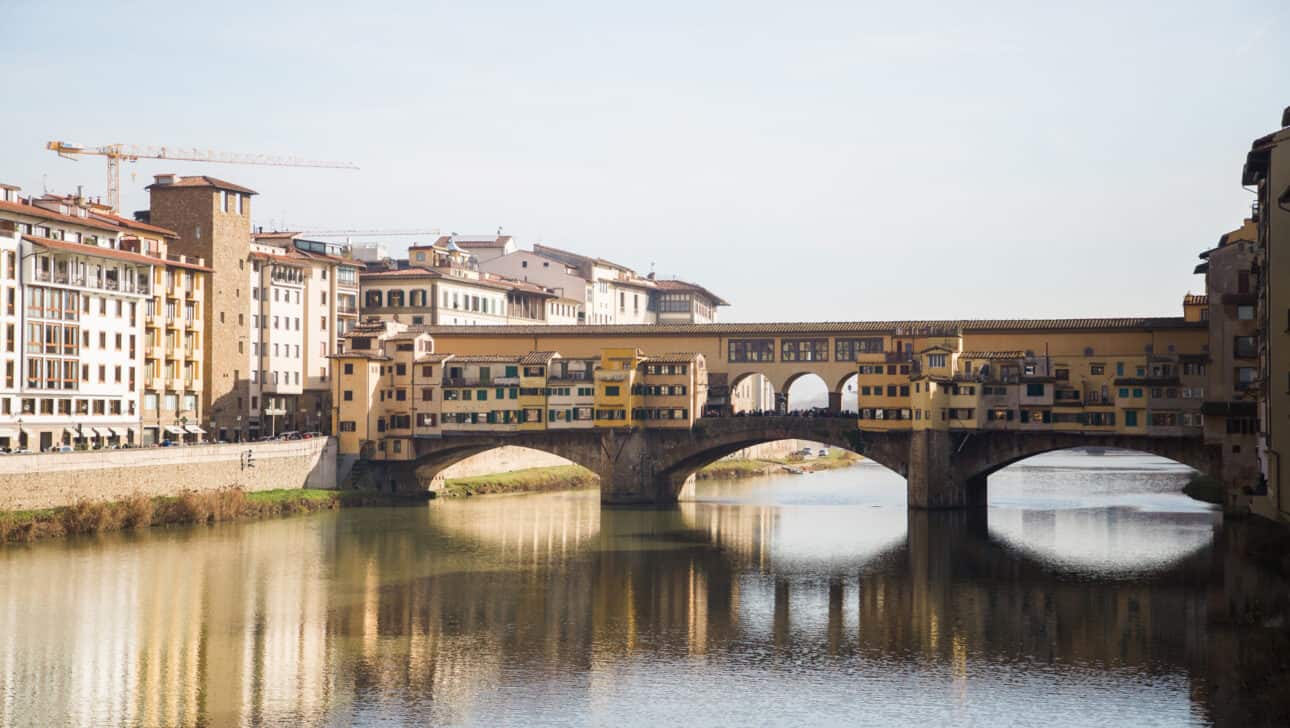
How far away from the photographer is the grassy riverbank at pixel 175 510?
61.1 metres

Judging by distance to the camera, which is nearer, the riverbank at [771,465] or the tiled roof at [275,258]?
the tiled roof at [275,258]

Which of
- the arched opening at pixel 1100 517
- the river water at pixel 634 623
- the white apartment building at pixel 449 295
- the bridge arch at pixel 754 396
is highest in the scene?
the white apartment building at pixel 449 295

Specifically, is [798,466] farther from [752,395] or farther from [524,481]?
[524,481]

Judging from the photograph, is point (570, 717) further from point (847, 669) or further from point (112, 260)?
point (112, 260)

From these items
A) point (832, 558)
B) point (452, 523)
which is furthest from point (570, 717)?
point (452, 523)

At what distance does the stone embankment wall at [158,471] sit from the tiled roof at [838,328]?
40.6 feet

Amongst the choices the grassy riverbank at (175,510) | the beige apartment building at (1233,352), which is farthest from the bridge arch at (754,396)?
the beige apartment building at (1233,352)

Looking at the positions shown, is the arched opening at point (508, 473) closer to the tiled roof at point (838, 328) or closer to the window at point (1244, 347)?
the tiled roof at point (838, 328)

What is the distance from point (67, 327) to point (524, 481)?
30.7 meters

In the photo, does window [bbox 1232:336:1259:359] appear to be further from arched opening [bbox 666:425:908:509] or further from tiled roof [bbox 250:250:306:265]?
tiled roof [bbox 250:250:306:265]

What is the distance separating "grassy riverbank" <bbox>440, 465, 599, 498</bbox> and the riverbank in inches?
325

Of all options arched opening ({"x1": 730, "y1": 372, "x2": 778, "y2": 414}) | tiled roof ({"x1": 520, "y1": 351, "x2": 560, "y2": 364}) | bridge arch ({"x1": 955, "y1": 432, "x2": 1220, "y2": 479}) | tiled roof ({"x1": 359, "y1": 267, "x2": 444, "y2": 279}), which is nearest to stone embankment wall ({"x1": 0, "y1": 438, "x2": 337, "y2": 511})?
tiled roof ({"x1": 520, "y1": 351, "x2": 560, "y2": 364})

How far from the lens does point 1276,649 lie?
3800 centimetres

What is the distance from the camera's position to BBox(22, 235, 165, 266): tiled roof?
70.1 meters
